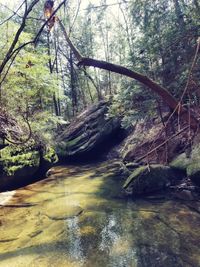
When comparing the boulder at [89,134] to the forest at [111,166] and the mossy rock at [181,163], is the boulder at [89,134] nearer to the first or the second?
the forest at [111,166]

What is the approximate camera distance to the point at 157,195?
8.30 metres

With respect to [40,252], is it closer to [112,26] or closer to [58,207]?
[58,207]

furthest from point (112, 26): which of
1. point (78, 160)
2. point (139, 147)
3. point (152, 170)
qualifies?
point (152, 170)

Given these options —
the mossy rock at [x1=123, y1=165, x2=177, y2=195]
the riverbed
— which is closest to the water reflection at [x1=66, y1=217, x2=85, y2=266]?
the riverbed

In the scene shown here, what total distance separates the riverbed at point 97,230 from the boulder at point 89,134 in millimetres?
7390

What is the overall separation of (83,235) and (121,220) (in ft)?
3.71

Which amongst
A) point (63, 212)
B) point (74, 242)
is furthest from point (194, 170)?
point (74, 242)

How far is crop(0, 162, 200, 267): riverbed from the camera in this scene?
492 cm

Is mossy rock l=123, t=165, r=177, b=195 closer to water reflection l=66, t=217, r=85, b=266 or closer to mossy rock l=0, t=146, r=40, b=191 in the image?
water reflection l=66, t=217, r=85, b=266

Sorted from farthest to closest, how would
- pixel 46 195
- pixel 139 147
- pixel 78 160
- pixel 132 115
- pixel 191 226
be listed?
pixel 78 160
pixel 139 147
pixel 132 115
pixel 46 195
pixel 191 226

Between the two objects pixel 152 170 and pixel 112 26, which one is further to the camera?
pixel 112 26

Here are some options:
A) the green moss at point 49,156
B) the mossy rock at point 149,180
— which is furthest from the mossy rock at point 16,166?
the mossy rock at point 149,180

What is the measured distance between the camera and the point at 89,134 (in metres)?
17.5

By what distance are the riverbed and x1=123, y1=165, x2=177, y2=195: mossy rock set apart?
1.72 ft
